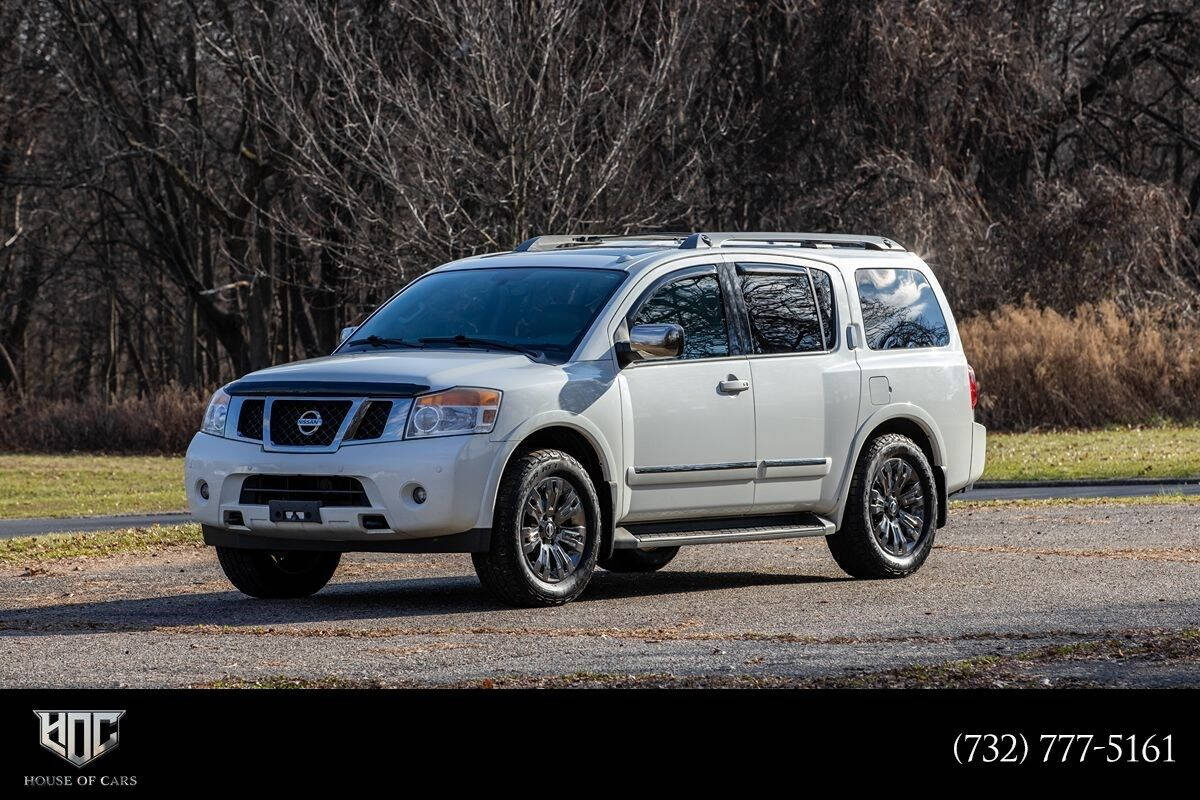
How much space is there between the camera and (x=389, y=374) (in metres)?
Result: 10.1

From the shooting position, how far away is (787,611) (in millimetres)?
10438

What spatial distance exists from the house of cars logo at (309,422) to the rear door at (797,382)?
2.68m

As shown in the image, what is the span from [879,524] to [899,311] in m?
1.46

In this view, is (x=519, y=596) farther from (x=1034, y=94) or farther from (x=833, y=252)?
(x=1034, y=94)

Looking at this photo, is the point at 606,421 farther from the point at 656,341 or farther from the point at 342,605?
the point at 342,605

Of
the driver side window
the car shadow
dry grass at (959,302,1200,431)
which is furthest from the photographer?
dry grass at (959,302,1200,431)

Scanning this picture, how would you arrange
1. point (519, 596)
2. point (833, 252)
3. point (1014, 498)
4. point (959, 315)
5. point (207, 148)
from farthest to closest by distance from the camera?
1. point (207, 148)
2. point (959, 315)
3. point (1014, 498)
4. point (833, 252)
5. point (519, 596)

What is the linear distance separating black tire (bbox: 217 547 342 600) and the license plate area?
0.76 m

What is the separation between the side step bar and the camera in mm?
10828

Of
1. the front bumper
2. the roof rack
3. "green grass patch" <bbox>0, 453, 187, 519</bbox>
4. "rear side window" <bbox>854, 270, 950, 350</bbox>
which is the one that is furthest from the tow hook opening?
"green grass patch" <bbox>0, 453, 187, 519</bbox>

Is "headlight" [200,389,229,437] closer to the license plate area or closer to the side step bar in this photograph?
the license plate area

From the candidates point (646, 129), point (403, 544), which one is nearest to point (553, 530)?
point (403, 544)
